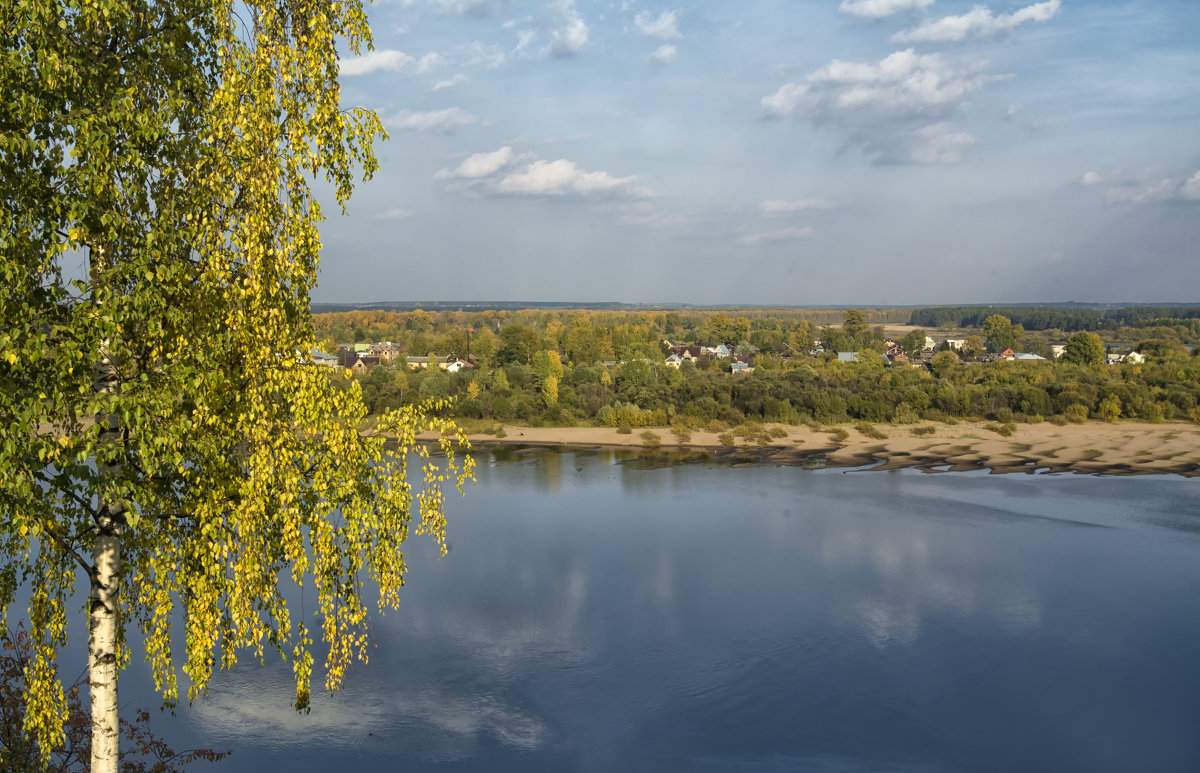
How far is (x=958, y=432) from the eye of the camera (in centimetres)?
3756

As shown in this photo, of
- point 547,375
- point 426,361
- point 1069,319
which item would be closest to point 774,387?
point 547,375

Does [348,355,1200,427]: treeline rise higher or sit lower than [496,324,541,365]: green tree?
lower

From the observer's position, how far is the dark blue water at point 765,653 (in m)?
11.0

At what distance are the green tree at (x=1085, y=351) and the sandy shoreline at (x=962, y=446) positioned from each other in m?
15.8

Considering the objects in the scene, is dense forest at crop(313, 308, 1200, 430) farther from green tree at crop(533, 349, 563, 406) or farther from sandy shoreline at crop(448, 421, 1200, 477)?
sandy shoreline at crop(448, 421, 1200, 477)

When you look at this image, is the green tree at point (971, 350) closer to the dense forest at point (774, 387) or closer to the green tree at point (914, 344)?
the green tree at point (914, 344)

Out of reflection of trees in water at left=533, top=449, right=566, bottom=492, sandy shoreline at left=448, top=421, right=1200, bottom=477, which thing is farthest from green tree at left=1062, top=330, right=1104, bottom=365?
reflection of trees in water at left=533, top=449, right=566, bottom=492

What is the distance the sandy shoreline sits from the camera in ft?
101

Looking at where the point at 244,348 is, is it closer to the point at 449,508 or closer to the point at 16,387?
the point at 16,387

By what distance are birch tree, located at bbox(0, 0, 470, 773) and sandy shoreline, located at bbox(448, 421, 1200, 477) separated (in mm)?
28577

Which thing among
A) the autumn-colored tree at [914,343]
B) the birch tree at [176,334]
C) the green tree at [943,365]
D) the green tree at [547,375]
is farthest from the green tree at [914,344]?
the birch tree at [176,334]

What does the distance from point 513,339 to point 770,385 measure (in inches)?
681

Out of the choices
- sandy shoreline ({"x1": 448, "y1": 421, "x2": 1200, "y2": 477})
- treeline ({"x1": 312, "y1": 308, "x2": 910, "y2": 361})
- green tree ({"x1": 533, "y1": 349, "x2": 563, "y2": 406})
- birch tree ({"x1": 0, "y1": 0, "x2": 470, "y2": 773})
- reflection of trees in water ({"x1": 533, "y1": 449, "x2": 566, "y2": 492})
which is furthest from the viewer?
treeline ({"x1": 312, "y1": 308, "x2": 910, "y2": 361})

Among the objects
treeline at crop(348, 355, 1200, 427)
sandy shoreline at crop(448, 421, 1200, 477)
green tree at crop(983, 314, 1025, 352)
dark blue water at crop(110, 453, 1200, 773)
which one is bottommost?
dark blue water at crop(110, 453, 1200, 773)
